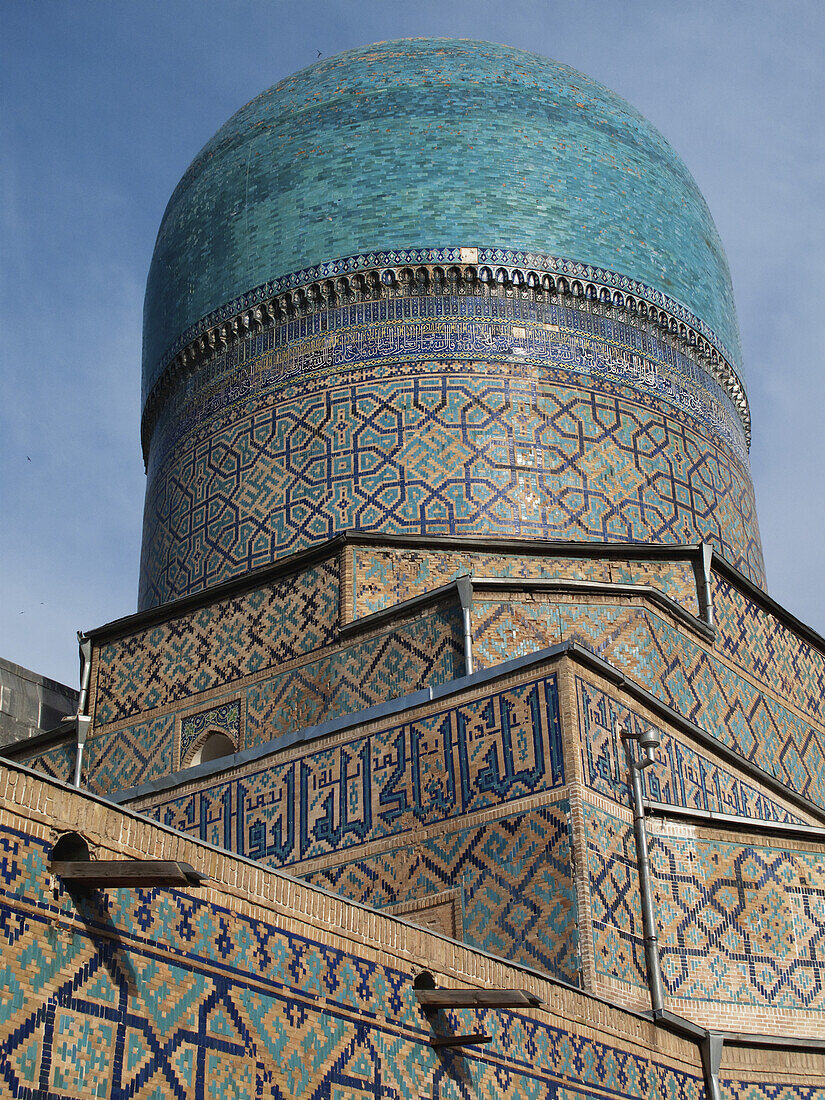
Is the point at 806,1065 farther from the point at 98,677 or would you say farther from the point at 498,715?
the point at 98,677

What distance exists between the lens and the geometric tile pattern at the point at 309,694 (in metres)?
6.72

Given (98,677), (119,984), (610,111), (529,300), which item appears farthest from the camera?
(610,111)

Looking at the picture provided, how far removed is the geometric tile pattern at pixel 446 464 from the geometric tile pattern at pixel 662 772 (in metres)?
1.88

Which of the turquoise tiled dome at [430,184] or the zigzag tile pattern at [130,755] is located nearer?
the zigzag tile pattern at [130,755]

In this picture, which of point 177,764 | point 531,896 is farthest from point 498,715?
point 177,764

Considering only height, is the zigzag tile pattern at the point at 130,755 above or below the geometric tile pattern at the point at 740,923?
above

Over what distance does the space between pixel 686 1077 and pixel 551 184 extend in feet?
18.8

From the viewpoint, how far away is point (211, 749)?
7406 millimetres

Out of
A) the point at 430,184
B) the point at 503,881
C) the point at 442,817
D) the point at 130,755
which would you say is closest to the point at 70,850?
the point at 503,881

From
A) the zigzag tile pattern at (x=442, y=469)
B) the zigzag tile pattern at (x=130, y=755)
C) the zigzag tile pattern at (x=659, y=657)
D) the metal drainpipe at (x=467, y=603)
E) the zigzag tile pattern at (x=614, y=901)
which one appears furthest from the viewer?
the zigzag tile pattern at (x=442, y=469)

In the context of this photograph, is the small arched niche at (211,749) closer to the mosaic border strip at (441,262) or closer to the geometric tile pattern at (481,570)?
the geometric tile pattern at (481,570)

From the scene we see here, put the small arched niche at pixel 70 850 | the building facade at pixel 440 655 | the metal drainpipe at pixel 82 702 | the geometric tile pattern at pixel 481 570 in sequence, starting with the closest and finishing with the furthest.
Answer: the small arched niche at pixel 70 850
the building facade at pixel 440 655
the geometric tile pattern at pixel 481 570
the metal drainpipe at pixel 82 702

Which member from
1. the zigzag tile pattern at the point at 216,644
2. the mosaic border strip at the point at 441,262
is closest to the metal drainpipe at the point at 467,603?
the zigzag tile pattern at the point at 216,644

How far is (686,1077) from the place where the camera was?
207 inches
